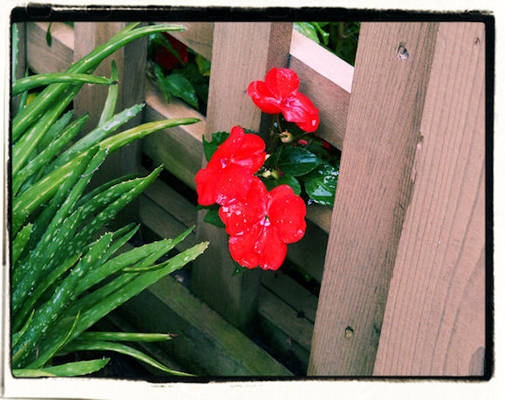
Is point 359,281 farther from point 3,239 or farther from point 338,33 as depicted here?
point 338,33

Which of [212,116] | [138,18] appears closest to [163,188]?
[212,116]

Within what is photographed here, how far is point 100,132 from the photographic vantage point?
1317 millimetres

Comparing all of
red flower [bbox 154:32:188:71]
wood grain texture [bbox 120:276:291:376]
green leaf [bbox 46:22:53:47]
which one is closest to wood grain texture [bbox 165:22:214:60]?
red flower [bbox 154:32:188:71]

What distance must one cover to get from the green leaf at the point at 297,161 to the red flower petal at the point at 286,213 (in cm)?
10

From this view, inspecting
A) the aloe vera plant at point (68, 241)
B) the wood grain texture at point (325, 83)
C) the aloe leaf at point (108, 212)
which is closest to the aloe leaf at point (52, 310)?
the aloe vera plant at point (68, 241)

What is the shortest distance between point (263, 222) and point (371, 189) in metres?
0.18

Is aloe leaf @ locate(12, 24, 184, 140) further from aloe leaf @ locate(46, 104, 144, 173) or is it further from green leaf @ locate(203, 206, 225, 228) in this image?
green leaf @ locate(203, 206, 225, 228)

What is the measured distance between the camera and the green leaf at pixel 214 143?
1130mm

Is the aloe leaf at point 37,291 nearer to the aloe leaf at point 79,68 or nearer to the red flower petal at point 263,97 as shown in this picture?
the aloe leaf at point 79,68

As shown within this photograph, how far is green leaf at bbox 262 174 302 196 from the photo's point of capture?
107 centimetres

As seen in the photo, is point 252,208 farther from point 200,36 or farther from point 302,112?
point 200,36

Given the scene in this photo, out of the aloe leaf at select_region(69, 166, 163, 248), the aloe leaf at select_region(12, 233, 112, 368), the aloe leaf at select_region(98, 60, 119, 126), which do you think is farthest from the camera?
the aloe leaf at select_region(98, 60, 119, 126)

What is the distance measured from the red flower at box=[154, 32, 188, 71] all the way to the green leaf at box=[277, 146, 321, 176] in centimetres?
61

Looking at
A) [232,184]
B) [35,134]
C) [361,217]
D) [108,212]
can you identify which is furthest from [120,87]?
[361,217]
